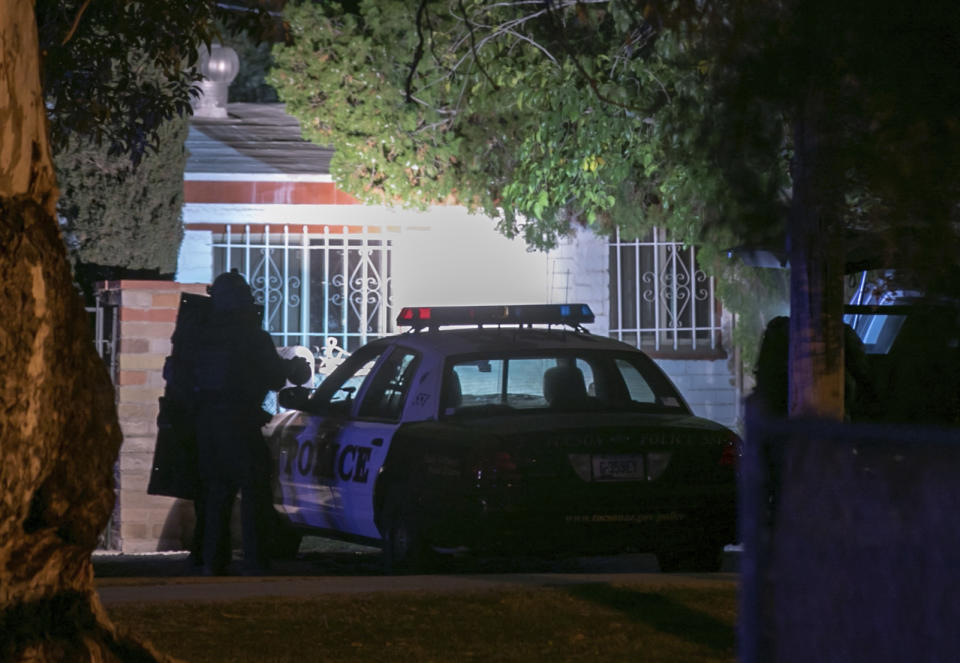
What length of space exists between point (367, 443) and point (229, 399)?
32.8 inches

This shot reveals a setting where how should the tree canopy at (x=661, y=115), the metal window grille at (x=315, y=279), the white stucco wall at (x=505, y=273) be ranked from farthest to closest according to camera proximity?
the white stucco wall at (x=505, y=273), the metal window grille at (x=315, y=279), the tree canopy at (x=661, y=115)

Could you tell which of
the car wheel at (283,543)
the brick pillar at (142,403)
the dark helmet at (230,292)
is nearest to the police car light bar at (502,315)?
the dark helmet at (230,292)

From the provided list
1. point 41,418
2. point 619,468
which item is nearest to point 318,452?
point 619,468

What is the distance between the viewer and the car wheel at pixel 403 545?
797 centimetres

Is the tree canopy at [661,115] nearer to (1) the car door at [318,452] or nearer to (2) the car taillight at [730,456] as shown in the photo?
(2) the car taillight at [730,456]

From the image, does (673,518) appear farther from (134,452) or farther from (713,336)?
(713,336)

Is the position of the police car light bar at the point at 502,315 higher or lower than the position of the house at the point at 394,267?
lower

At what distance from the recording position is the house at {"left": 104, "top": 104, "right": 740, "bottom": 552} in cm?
1574

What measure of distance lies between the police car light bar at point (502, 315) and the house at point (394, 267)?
681 cm

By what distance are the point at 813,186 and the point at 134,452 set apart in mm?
6904

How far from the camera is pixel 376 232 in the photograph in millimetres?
15906

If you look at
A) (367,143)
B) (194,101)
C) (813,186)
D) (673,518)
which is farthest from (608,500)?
(194,101)

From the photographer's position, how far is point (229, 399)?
28.0 feet

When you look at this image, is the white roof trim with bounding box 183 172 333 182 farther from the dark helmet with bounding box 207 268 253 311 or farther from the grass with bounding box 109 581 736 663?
the grass with bounding box 109 581 736 663
